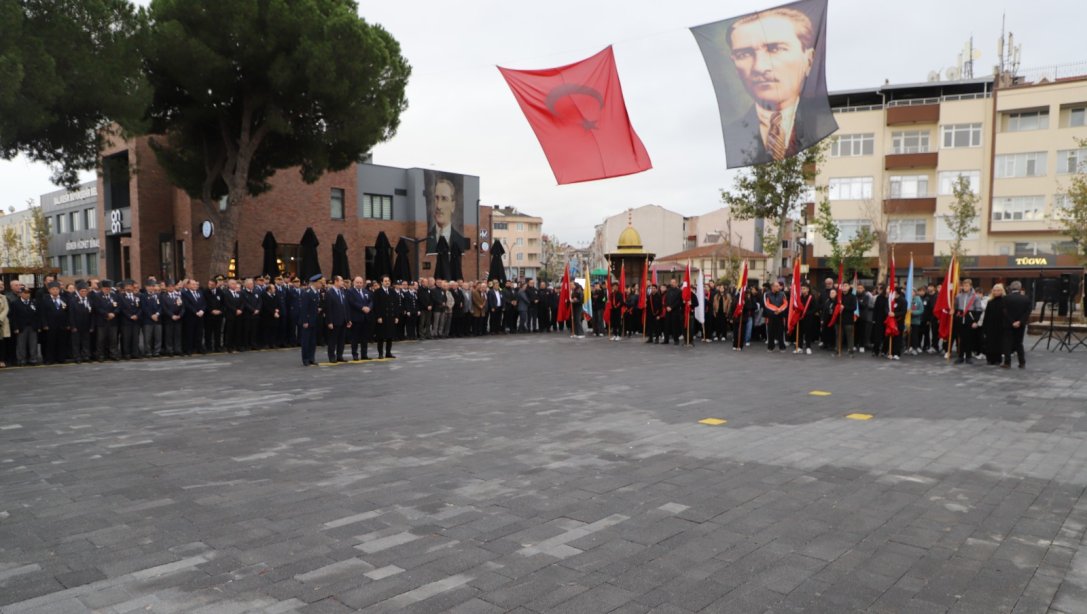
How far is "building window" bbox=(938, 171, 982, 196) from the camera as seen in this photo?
4709 cm

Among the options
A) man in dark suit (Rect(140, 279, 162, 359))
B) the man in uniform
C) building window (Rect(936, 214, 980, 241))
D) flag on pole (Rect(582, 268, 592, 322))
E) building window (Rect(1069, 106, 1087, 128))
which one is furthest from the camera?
building window (Rect(936, 214, 980, 241))

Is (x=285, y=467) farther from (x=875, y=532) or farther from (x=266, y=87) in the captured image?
(x=266, y=87)

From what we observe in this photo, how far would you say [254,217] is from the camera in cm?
3388

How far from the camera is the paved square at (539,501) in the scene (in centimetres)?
381

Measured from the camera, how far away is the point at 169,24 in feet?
69.4

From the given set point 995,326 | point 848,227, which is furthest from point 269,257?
point 848,227

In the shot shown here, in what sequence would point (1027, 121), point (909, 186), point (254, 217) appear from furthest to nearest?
point (909, 186)
point (1027, 121)
point (254, 217)

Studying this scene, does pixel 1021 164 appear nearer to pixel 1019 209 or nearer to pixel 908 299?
pixel 1019 209

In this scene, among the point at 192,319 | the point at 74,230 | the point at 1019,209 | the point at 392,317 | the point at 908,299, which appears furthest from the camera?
the point at 1019,209

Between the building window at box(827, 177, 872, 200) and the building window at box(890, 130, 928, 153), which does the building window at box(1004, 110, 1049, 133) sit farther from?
the building window at box(827, 177, 872, 200)

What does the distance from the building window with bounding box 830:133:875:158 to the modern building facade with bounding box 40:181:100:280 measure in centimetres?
4844

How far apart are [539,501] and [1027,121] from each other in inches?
2103

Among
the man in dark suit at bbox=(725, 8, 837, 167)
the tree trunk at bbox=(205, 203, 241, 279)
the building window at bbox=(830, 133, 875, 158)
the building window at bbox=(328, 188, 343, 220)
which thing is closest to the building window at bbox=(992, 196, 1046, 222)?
the building window at bbox=(830, 133, 875, 158)

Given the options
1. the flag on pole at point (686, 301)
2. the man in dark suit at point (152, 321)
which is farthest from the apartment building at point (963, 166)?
the man in dark suit at point (152, 321)
